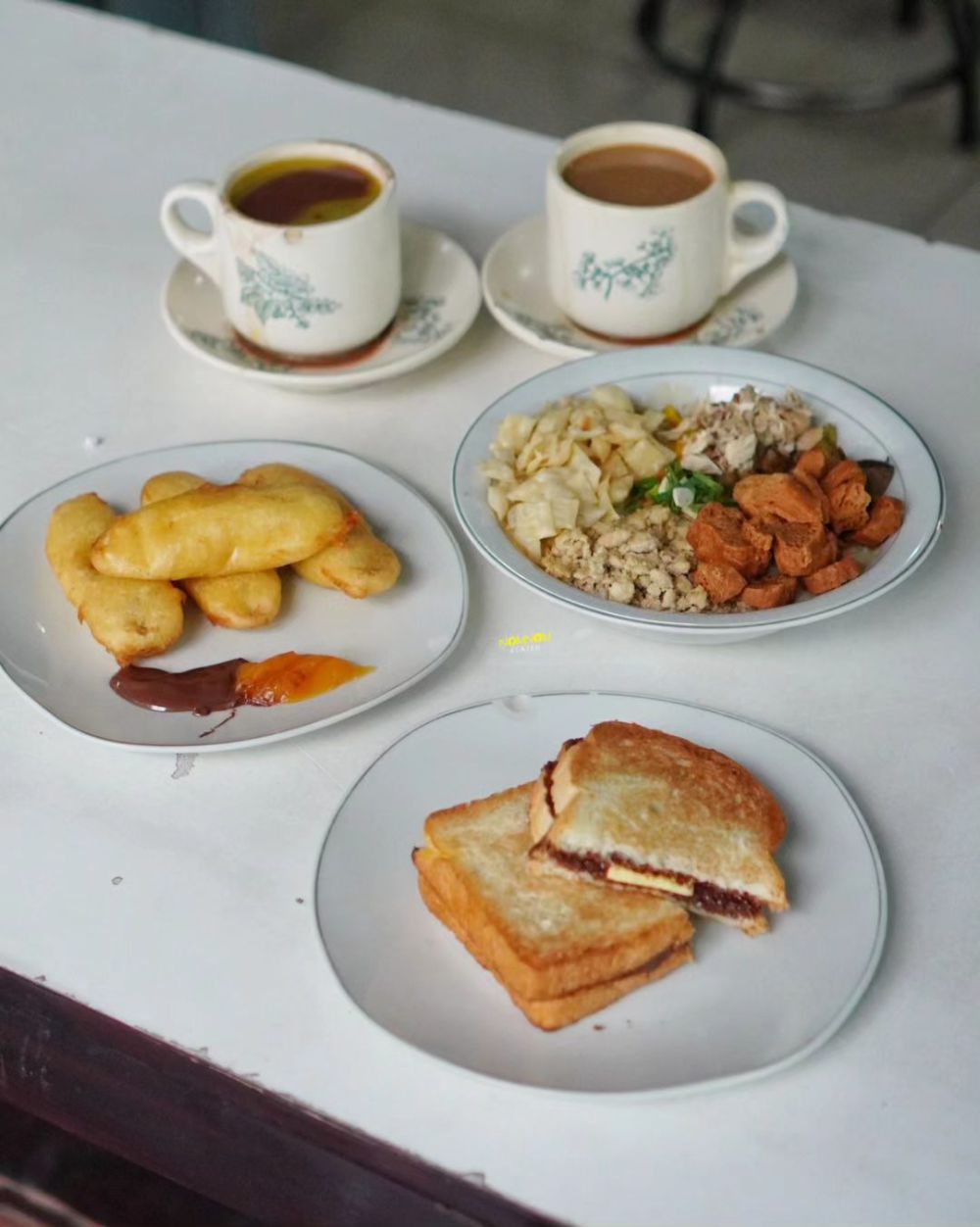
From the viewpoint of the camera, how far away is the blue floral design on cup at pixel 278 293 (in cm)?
109

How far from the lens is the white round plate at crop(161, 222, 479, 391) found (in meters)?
1.11

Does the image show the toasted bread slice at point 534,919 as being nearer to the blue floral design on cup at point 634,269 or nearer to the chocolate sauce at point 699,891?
the chocolate sauce at point 699,891

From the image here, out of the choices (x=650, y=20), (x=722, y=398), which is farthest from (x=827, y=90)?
(x=722, y=398)

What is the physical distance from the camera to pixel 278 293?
1098 mm

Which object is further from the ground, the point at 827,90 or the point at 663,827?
the point at 663,827

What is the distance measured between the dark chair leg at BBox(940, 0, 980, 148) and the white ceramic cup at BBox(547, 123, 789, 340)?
1863mm

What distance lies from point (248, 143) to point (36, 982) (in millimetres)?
993

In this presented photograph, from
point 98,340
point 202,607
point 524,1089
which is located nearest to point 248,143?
point 98,340

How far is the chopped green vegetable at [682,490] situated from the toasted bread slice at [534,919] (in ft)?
0.98

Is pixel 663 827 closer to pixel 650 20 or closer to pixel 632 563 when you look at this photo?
pixel 632 563

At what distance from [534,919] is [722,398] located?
499 millimetres

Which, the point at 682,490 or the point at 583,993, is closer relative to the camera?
the point at 583,993

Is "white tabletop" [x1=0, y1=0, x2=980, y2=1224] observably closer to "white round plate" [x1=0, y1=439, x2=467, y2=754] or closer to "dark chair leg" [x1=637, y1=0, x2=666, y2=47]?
"white round plate" [x1=0, y1=439, x2=467, y2=754]

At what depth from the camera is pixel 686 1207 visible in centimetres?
64
